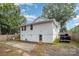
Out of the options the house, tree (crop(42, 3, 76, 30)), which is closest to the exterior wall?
the house

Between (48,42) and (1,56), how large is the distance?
578 millimetres

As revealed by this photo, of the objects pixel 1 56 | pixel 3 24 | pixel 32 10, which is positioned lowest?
pixel 1 56

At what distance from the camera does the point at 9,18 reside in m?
2.46

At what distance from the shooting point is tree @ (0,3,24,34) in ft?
7.99

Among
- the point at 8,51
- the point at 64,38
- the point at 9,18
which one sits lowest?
the point at 8,51

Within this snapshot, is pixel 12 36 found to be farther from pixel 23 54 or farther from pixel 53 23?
pixel 53 23

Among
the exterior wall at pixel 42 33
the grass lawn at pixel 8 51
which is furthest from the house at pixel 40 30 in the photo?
the grass lawn at pixel 8 51

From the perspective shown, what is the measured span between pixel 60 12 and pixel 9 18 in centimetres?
61

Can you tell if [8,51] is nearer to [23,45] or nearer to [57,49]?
[23,45]

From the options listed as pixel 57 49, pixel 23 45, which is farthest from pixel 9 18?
pixel 57 49

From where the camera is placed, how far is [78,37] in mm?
2418

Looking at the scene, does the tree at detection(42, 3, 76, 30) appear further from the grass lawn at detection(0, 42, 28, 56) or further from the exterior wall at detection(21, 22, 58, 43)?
the grass lawn at detection(0, 42, 28, 56)

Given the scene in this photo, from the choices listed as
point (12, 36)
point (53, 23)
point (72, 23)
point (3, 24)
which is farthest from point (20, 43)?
point (72, 23)

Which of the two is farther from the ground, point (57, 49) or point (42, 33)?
point (42, 33)
